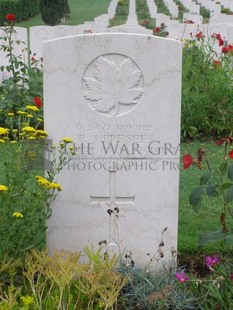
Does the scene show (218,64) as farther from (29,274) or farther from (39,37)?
(29,274)

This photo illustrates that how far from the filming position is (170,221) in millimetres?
4199

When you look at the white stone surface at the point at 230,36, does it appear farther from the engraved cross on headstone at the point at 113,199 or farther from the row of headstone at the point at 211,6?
the row of headstone at the point at 211,6

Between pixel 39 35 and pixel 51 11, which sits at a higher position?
pixel 51 11

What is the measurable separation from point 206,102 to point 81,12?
1004 inches

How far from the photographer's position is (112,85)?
13.4ft

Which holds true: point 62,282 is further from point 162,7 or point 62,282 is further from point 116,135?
point 162,7

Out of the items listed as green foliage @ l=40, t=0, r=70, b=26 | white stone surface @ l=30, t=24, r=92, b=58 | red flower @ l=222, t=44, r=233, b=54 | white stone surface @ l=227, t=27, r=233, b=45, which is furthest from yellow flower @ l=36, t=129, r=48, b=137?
green foliage @ l=40, t=0, r=70, b=26

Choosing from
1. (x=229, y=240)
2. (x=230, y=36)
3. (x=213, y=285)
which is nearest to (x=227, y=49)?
(x=230, y=36)

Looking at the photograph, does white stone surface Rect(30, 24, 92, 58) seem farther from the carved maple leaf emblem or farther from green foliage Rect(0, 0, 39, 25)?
green foliage Rect(0, 0, 39, 25)

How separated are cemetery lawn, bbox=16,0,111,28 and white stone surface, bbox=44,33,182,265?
2335 cm

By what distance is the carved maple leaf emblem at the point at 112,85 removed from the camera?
4.04 meters

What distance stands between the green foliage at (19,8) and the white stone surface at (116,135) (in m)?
21.2

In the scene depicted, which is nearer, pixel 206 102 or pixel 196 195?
pixel 196 195

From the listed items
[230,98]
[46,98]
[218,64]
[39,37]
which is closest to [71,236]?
[46,98]
